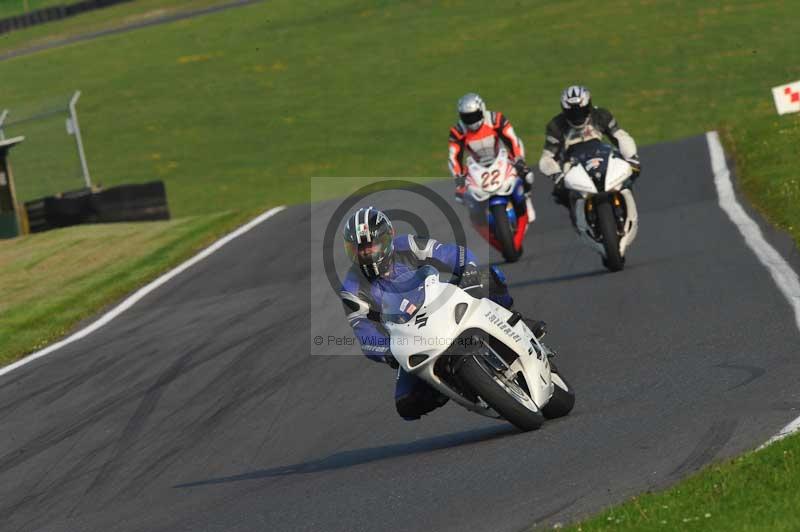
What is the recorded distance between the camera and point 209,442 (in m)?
9.97

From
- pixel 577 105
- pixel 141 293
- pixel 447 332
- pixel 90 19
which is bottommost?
pixel 141 293

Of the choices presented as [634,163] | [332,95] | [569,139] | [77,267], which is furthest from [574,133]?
[332,95]

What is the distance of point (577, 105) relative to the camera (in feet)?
46.6

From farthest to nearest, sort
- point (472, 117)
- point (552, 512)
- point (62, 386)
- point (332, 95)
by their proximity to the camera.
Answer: point (332, 95) < point (472, 117) < point (62, 386) < point (552, 512)

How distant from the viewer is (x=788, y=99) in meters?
24.9

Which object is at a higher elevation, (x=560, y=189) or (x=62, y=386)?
(x=560, y=189)

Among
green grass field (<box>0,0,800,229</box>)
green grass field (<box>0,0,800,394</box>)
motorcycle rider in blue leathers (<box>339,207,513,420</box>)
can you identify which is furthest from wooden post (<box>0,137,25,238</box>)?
motorcycle rider in blue leathers (<box>339,207,513,420</box>)

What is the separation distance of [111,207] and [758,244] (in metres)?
13.7

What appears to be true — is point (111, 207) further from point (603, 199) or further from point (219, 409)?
point (219, 409)

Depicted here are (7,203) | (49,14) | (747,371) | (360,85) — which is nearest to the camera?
(747,371)

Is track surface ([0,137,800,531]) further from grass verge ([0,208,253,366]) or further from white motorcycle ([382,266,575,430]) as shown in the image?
grass verge ([0,208,253,366])

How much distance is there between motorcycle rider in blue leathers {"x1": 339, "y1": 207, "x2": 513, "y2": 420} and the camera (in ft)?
25.6

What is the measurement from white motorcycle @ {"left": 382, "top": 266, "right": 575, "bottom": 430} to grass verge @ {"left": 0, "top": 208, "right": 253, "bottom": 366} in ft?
27.0

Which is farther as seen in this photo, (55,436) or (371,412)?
(55,436)
